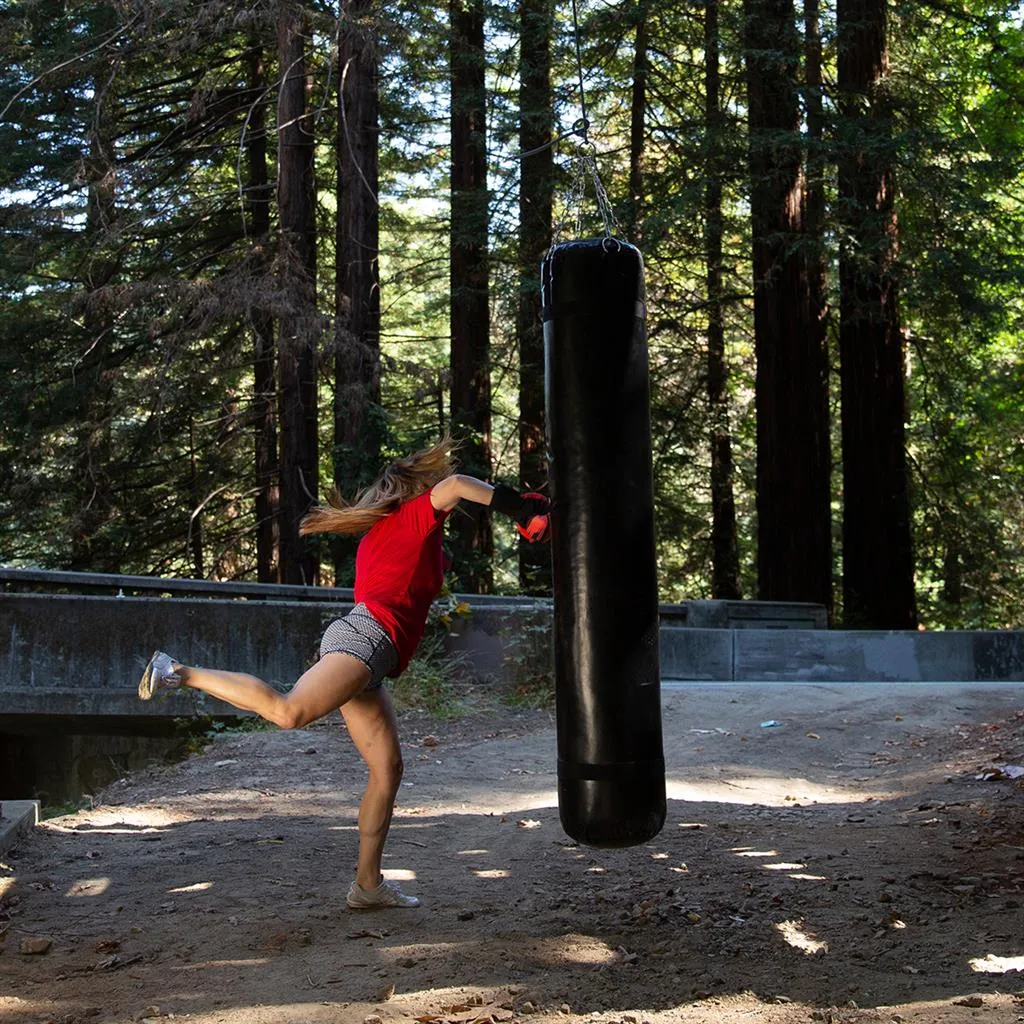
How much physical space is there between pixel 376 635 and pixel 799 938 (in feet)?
7.46

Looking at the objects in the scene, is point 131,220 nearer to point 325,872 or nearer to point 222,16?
point 222,16

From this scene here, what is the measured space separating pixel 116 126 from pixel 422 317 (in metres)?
9.12

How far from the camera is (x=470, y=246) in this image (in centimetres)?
2152

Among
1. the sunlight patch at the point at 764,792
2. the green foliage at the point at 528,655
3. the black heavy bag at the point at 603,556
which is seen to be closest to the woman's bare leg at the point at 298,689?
the black heavy bag at the point at 603,556

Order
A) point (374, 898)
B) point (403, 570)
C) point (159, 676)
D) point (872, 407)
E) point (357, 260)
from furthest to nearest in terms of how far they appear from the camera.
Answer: point (872, 407)
point (357, 260)
point (374, 898)
point (403, 570)
point (159, 676)

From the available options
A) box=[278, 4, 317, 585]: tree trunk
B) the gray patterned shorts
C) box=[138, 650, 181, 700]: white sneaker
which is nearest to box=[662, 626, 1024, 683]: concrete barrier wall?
box=[278, 4, 317, 585]: tree trunk

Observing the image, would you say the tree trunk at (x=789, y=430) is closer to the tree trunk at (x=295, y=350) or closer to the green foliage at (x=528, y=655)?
the tree trunk at (x=295, y=350)

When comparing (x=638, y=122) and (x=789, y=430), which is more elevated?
(x=638, y=122)

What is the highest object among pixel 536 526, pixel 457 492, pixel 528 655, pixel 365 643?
pixel 457 492

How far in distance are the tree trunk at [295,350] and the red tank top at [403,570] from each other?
13.5m

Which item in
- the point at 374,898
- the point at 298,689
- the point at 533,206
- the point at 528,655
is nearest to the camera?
the point at 298,689

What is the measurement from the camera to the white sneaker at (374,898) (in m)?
6.16

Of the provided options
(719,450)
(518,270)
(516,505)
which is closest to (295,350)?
(518,270)

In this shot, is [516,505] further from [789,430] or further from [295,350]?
[789,430]
